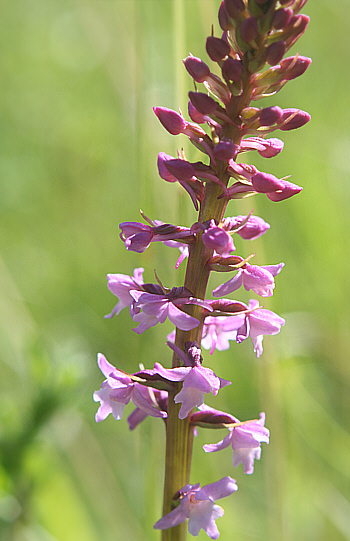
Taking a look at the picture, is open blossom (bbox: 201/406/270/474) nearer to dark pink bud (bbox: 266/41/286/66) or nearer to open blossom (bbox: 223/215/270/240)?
open blossom (bbox: 223/215/270/240)

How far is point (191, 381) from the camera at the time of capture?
4.02ft

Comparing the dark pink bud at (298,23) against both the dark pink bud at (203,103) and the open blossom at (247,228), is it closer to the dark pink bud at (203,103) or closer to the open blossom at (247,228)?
the dark pink bud at (203,103)

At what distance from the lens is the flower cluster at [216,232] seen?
124cm

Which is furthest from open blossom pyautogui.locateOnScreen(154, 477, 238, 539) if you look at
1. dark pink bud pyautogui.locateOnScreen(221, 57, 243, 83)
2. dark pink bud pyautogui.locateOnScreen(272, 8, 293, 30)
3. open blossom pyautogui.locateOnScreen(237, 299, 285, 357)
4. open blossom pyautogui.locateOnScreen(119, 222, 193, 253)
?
dark pink bud pyautogui.locateOnScreen(272, 8, 293, 30)

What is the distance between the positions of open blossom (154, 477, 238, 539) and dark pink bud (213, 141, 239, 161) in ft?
2.55

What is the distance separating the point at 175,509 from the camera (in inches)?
52.7

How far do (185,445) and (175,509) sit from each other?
0.51ft

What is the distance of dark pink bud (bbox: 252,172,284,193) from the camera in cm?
126

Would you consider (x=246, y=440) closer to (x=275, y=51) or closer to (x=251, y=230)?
(x=251, y=230)

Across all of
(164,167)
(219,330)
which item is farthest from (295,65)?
(219,330)

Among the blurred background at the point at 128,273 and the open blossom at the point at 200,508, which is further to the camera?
the blurred background at the point at 128,273

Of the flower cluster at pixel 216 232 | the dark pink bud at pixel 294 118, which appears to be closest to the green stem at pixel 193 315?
the flower cluster at pixel 216 232

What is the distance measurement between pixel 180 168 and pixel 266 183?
0.68 ft

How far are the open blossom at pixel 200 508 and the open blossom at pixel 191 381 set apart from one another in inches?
8.8
